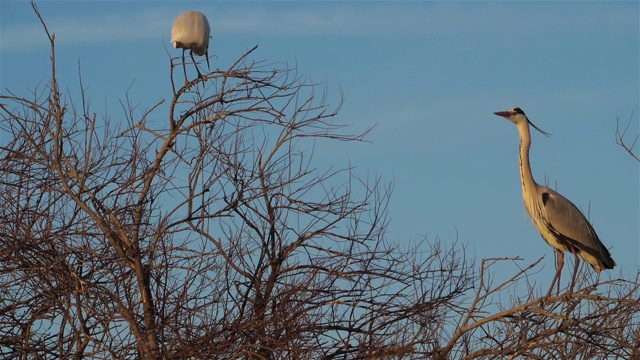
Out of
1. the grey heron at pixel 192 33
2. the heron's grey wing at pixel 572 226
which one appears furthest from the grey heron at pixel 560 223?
the grey heron at pixel 192 33

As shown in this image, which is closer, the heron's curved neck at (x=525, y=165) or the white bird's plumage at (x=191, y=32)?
the white bird's plumage at (x=191, y=32)

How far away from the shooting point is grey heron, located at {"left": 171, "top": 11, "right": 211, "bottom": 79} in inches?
366

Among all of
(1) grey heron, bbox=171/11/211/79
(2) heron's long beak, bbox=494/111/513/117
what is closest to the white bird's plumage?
(1) grey heron, bbox=171/11/211/79

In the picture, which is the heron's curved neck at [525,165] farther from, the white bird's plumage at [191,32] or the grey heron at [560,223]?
the white bird's plumage at [191,32]

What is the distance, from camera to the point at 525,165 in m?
11.2

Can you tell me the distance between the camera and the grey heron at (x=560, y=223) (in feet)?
34.9

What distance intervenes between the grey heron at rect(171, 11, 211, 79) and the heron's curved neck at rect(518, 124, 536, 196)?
4105 millimetres

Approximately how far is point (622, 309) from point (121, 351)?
13.1 ft

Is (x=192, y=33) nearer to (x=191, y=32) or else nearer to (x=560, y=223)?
(x=191, y=32)

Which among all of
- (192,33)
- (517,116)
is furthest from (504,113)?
(192,33)

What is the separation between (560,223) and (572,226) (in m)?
0.14

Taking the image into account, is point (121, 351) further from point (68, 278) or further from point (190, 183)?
point (190, 183)

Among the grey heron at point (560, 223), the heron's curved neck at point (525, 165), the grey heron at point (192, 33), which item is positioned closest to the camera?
the grey heron at point (192, 33)

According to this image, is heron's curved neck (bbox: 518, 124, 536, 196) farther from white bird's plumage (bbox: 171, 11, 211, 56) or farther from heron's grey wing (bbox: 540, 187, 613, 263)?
white bird's plumage (bbox: 171, 11, 211, 56)
